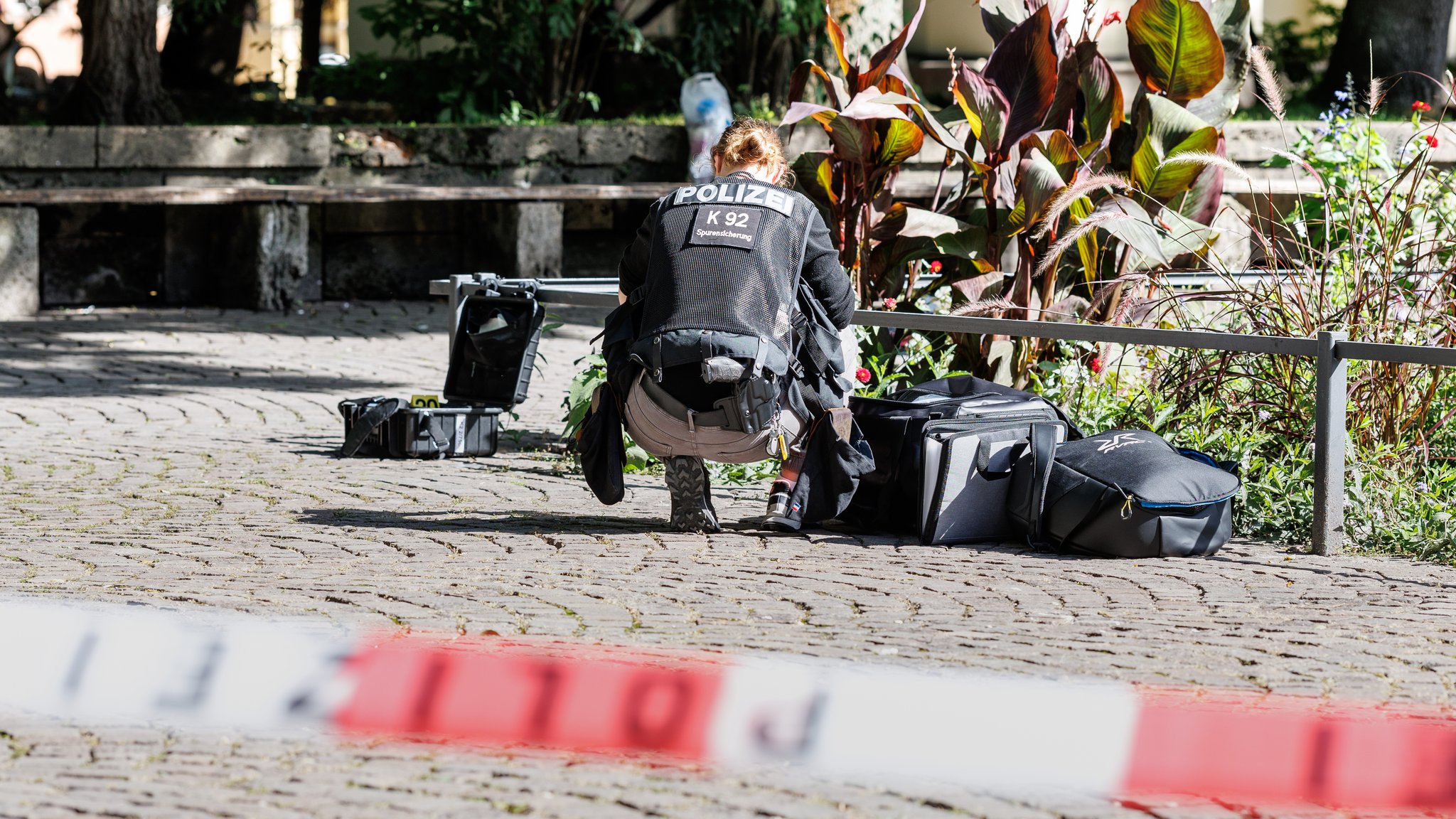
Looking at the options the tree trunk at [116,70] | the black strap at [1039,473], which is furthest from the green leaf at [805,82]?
the tree trunk at [116,70]

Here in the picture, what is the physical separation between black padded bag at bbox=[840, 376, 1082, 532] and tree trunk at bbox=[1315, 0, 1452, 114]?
10.5m

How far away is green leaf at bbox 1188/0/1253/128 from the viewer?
25.5ft

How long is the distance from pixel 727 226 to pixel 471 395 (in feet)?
8.36

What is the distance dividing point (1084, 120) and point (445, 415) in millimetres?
2876

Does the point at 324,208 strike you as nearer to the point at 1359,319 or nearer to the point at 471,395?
the point at 471,395

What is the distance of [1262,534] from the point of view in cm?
606

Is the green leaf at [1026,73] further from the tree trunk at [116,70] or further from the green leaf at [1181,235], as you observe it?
the tree trunk at [116,70]

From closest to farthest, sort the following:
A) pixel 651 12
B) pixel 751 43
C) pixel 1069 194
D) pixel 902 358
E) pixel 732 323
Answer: pixel 732 323, pixel 1069 194, pixel 902 358, pixel 751 43, pixel 651 12

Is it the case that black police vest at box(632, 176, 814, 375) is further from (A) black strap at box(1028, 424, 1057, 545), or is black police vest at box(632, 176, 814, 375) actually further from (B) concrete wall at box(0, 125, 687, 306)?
(B) concrete wall at box(0, 125, 687, 306)

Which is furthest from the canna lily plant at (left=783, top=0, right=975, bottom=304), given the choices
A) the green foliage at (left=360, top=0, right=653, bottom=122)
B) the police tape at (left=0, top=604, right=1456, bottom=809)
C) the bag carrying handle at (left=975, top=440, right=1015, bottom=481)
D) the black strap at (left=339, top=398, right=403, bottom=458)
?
the green foliage at (left=360, top=0, right=653, bottom=122)

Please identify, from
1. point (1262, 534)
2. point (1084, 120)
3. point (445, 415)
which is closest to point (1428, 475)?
point (1262, 534)

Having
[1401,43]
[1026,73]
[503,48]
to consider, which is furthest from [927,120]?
[1401,43]

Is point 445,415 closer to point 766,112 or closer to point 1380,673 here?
point 1380,673

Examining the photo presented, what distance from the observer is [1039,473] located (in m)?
5.72
